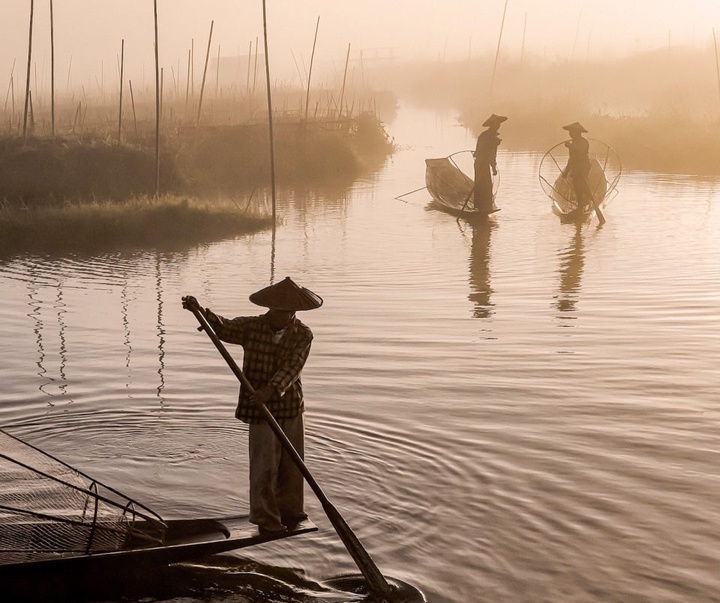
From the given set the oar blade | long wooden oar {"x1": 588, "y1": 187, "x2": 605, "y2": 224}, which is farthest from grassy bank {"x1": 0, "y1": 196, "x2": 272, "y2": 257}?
the oar blade

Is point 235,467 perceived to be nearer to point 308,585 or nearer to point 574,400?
point 308,585

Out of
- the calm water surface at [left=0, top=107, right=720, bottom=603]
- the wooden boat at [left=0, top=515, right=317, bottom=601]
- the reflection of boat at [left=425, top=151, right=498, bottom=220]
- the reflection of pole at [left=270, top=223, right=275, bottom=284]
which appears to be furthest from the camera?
the reflection of boat at [left=425, top=151, right=498, bottom=220]

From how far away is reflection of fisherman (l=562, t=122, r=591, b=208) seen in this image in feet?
61.5

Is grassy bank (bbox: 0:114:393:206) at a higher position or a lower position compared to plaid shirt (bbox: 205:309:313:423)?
higher

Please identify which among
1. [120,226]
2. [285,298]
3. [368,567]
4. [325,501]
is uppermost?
[285,298]

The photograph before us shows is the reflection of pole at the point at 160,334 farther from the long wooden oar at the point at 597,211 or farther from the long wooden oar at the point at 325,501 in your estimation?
the long wooden oar at the point at 597,211

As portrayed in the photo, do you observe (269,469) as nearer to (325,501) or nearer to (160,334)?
(325,501)

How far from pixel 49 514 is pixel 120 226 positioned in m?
13.7

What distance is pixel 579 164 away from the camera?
62.9ft

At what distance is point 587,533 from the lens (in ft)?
18.0

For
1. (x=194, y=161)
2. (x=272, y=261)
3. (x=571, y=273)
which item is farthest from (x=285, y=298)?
(x=194, y=161)

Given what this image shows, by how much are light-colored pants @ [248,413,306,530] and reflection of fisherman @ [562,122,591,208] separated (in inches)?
564

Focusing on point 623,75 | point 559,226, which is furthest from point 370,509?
point 623,75

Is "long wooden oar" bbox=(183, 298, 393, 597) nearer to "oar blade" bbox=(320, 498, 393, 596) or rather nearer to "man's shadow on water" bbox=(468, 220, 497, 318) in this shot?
"oar blade" bbox=(320, 498, 393, 596)
